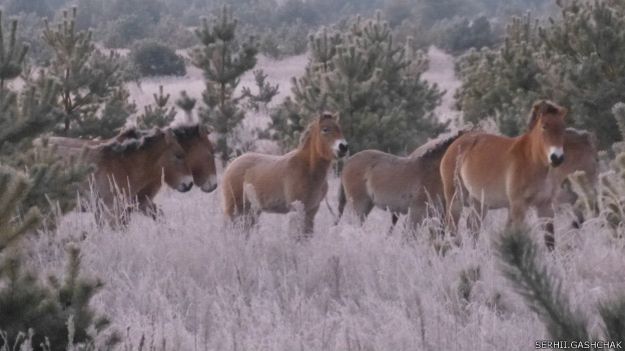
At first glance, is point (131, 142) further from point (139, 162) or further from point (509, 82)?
point (509, 82)

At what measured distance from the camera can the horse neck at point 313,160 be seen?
966cm

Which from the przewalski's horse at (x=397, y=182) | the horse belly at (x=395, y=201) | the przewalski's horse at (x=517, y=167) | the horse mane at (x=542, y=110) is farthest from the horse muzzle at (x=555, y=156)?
the horse belly at (x=395, y=201)

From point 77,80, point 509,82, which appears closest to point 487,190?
point 509,82

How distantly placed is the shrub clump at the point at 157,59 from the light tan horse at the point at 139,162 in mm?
36585

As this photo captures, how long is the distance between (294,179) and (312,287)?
3189 millimetres

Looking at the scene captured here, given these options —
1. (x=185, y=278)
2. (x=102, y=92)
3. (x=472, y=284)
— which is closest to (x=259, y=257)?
(x=185, y=278)

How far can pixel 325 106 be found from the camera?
667 inches

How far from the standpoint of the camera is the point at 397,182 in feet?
34.0

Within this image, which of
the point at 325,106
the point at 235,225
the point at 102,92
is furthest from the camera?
the point at 102,92

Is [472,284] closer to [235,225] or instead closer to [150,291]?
[150,291]

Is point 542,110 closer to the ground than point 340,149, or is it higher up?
higher up

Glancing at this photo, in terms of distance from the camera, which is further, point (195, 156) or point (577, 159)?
point (195, 156)

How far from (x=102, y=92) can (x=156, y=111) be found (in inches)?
59.0

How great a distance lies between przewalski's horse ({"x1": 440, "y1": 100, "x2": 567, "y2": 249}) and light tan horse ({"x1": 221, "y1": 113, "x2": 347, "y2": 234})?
4.28ft
